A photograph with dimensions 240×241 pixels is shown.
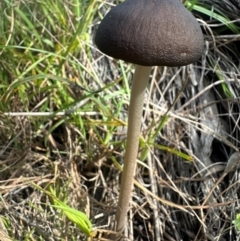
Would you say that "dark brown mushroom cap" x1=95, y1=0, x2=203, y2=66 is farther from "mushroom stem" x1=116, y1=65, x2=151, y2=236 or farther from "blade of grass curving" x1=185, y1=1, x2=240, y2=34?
"blade of grass curving" x1=185, y1=1, x2=240, y2=34

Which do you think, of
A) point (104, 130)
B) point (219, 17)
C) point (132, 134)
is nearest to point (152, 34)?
point (132, 134)

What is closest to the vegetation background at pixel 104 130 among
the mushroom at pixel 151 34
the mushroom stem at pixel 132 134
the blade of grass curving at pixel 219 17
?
the blade of grass curving at pixel 219 17

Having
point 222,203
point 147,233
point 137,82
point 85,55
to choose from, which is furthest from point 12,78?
point 222,203

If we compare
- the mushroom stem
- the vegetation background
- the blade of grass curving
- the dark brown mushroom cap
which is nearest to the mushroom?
the dark brown mushroom cap

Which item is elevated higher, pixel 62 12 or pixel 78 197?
pixel 62 12

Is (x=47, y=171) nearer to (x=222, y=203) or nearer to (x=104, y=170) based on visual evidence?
(x=104, y=170)

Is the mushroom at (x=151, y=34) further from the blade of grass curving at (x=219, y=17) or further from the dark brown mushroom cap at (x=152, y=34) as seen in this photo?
the blade of grass curving at (x=219, y=17)

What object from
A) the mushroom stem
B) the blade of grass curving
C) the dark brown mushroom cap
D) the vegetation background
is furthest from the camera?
the blade of grass curving
